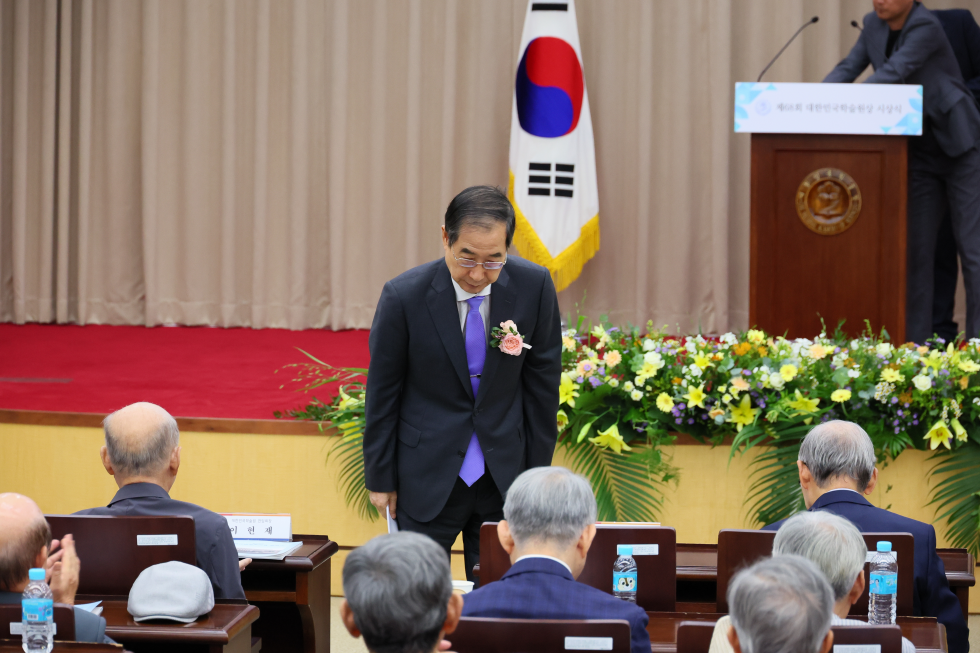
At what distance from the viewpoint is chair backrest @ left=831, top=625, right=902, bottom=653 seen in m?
1.57

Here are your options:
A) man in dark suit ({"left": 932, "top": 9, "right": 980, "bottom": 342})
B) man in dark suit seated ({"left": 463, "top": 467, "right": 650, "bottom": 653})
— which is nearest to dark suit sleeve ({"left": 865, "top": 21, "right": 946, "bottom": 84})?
man in dark suit ({"left": 932, "top": 9, "right": 980, "bottom": 342})

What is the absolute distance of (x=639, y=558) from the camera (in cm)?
217

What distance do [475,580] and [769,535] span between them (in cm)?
65

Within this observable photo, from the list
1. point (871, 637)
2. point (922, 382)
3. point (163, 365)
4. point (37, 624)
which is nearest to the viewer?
point (871, 637)

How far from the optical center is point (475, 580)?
2.37 m

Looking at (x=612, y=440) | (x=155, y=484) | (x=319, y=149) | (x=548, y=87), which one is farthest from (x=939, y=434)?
(x=319, y=149)

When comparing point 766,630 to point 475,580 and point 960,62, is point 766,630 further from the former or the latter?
point 960,62

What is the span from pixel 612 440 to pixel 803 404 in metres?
0.64

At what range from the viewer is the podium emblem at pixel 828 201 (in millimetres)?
4477

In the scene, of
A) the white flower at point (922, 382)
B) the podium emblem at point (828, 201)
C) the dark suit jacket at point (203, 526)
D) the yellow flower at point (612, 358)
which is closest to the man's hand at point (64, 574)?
the dark suit jacket at point (203, 526)

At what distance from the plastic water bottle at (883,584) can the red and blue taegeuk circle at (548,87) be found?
4.74m

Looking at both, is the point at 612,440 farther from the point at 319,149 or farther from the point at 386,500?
the point at 319,149

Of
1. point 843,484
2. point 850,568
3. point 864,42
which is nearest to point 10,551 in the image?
point 850,568

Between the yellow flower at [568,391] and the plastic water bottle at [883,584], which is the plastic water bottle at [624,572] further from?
the yellow flower at [568,391]
